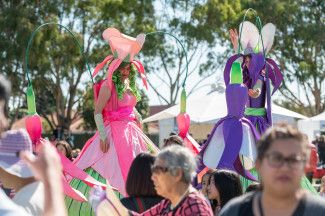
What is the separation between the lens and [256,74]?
7.57 m

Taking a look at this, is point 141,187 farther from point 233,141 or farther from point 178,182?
point 233,141

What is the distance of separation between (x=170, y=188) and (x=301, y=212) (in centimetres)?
102

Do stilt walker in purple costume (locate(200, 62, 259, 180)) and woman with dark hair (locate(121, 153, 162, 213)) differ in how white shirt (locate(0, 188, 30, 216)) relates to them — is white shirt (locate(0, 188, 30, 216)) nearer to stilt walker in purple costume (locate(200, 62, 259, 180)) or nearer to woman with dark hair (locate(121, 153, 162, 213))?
woman with dark hair (locate(121, 153, 162, 213))

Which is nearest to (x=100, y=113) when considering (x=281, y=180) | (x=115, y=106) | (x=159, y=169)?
(x=115, y=106)

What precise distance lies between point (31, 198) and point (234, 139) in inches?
149

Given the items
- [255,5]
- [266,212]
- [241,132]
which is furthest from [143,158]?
[255,5]

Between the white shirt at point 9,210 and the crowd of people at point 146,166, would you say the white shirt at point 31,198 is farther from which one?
the white shirt at point 9,210

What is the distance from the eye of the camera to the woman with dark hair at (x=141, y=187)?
4527 mm

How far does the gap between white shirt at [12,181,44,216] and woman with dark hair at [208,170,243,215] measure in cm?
226

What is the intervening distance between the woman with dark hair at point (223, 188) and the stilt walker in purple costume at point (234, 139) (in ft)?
4.57

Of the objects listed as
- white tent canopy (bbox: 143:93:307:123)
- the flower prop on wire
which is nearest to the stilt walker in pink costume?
the flower prop on wire

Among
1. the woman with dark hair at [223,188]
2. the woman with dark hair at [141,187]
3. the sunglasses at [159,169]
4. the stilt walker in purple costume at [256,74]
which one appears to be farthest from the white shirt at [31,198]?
the stilt walker in purple costume at [256,74]

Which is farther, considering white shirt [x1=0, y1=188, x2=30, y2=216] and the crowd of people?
the crowd of people

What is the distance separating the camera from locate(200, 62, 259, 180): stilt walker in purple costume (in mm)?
6680
